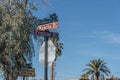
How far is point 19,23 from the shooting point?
21734 mm

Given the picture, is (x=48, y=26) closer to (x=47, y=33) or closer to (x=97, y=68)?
(x=47, y=33)

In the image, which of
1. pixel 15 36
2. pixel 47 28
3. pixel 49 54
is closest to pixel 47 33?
pixel 47 28

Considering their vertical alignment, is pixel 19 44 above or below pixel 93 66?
below

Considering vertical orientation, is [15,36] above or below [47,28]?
above

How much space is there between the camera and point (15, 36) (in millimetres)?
21562

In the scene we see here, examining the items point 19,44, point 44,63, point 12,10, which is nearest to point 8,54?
point 19,44

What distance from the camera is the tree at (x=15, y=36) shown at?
2153 cm

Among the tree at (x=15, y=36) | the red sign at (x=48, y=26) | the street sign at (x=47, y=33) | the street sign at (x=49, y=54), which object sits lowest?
the street sign at (x=49, y=54)

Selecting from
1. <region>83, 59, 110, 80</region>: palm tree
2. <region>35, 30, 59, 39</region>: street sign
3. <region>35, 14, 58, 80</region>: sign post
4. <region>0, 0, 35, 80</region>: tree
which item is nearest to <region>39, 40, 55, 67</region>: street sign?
<region>35, 14, 58, 80</region>: sign post

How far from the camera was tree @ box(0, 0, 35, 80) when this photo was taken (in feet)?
70.6

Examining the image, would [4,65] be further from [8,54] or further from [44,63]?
[44,63]

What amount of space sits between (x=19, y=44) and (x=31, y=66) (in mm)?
1601

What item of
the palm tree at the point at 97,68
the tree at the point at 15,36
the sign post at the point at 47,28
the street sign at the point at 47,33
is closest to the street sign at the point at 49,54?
the sign post at the point at 47,28

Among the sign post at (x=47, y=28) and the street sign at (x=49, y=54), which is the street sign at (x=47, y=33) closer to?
the sign post at (x=47, y=28)
